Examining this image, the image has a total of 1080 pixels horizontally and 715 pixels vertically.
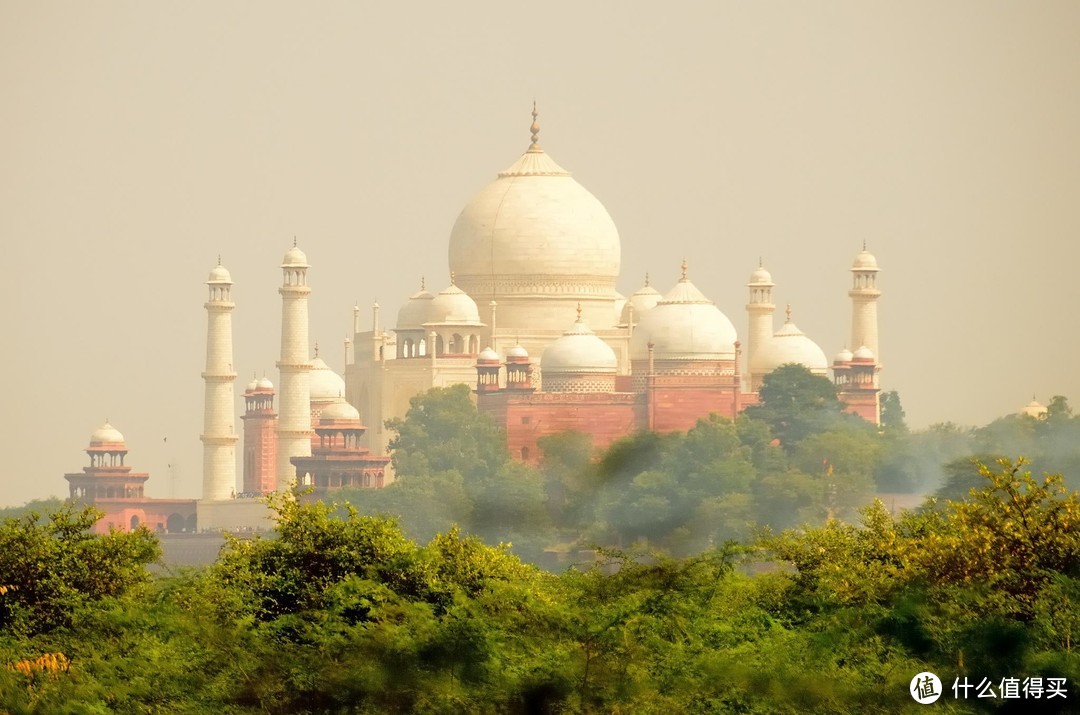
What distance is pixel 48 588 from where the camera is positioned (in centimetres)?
2648

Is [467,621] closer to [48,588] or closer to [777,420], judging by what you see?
[48,588]

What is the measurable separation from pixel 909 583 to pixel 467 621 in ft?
12.6

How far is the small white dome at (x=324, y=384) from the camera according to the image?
78375 millimetres

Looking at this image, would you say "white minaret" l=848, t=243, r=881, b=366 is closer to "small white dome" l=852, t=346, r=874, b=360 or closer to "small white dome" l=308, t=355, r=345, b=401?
"small white dome" l=852, t=346, r=874, b=360

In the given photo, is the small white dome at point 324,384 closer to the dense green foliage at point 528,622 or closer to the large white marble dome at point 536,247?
the large white marble dome at point 536,247

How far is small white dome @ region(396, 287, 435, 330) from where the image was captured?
74.9 m

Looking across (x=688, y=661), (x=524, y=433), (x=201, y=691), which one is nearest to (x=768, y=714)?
(x=688, y=661)

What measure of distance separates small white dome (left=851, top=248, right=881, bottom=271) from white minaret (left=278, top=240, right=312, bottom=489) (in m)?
14.1

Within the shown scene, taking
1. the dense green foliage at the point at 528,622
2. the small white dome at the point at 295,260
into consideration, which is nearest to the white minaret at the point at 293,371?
the small white dome at the point at 295,260

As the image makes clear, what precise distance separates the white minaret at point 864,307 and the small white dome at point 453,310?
392 inches

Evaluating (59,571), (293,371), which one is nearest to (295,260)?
(293,371)

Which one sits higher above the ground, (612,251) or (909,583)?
(612,251)

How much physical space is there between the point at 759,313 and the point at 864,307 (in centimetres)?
273

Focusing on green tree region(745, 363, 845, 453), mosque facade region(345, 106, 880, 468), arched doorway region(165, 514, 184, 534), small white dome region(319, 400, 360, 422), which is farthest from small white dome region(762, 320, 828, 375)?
arched doorway region(165, 514, 184, 534)
